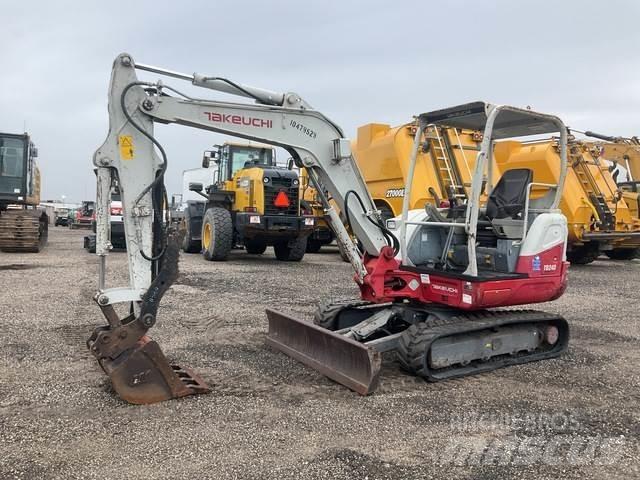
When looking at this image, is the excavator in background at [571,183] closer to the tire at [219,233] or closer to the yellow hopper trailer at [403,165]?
the yellow hopper trailer at [403,165]

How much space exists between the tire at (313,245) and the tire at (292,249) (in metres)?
3.12

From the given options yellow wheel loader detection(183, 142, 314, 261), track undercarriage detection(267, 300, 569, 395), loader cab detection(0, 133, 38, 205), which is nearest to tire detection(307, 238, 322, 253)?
yellow wheel loader detection(183, 142, 314, 261)

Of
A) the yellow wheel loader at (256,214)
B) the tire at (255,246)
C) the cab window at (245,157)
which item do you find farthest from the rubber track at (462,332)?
the cab window at (245,157)

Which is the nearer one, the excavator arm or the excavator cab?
the excavator arm

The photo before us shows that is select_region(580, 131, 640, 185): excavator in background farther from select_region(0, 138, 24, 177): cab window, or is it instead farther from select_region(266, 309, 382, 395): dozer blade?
select_region(0, 138, 24, 177): cab window

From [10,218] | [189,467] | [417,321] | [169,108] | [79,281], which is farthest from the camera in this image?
[10,218]

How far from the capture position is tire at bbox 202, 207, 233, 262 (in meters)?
12.6

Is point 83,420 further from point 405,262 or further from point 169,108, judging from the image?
point 405,262

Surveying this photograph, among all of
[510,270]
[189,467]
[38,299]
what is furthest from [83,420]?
[38,299]

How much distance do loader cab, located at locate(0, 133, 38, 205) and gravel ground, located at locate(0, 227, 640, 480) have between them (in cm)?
1029

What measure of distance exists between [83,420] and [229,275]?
7.02m

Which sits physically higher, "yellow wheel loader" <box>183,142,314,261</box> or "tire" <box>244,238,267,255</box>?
"yellow wheel loader" <box>183,142,314,261</box>

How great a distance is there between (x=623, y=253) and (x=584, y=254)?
10.8ft

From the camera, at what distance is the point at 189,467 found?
10.2ft
